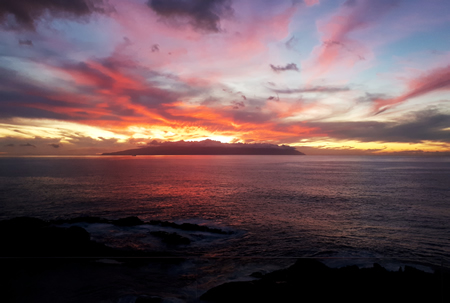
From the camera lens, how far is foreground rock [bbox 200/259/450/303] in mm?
9984

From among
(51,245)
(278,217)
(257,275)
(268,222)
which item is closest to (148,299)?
(257,275)

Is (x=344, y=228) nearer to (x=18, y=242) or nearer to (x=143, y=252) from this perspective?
(x=143, y=252)

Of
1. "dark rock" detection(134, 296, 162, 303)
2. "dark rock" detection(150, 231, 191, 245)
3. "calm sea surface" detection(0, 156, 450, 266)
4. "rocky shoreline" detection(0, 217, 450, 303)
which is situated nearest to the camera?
"rocky shoreline" detection(0, 217, 450, 303)

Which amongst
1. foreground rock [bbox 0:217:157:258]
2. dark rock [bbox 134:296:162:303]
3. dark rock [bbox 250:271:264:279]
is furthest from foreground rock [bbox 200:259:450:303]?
foreground rock [bbox 0:217:157:258]

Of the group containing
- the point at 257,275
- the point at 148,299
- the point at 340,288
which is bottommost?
the point at 257,275

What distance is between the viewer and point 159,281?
1312cm

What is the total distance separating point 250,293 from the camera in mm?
10383

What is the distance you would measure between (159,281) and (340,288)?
29.2 feet

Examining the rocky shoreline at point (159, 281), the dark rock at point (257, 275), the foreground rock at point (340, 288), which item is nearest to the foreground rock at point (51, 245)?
the rocky shoreline at point (159, 281)

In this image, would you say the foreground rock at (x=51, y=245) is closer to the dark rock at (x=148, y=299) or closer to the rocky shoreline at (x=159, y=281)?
the rocky shoreline at (x=159, y=281)

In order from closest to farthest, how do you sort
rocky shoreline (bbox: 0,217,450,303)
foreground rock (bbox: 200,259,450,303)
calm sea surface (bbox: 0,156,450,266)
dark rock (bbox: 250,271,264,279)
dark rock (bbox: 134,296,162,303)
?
Answer: 1. foreground rock (bbox: 200,259,450,303)
2. rocky shoreline (bbox: 0,217,450,303)
3. dark rock (bbox: 134,296,162,303)
4. dark rock (bbox: 250,271,264,279)
5. calm sea surface (bbox: 0,156,450,266)

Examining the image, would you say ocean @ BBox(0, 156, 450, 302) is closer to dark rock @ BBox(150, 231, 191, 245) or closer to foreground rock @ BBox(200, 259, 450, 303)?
dark rock @ BBox(150, 231, 191, 245)

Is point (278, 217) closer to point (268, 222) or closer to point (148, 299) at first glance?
point (268, 222)

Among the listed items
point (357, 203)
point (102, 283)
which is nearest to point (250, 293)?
point (102, 283)
